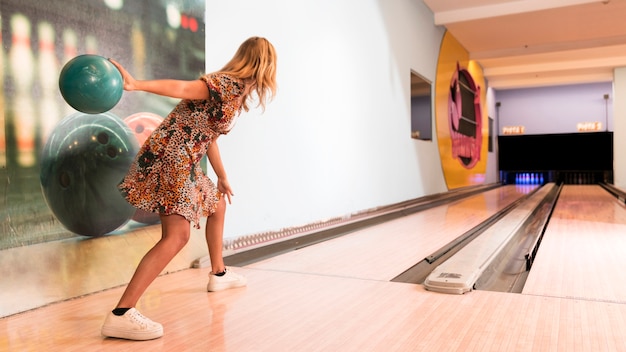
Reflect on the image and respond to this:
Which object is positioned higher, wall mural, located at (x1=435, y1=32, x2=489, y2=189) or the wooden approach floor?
wall mural, located at (x1=435, y1=32, x2=489, y2=189)

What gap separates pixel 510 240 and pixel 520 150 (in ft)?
36.7

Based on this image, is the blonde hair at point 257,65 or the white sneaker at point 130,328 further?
the blonde hair at point 257,65

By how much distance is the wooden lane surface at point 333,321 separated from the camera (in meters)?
1.42

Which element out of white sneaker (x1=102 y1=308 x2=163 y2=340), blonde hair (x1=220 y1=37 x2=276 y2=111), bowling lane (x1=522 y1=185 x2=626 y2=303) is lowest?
bowling lane (x1=522 y1=185 x2=626 y2=303)

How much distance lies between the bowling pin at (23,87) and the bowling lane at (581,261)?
188 cm

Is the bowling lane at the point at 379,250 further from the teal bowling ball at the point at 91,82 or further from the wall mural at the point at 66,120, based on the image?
the teal bowling ball at the point at 91,82

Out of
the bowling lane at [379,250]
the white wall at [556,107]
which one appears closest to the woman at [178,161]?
the bowling lane at [379,250]

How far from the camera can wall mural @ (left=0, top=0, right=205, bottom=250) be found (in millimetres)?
1690

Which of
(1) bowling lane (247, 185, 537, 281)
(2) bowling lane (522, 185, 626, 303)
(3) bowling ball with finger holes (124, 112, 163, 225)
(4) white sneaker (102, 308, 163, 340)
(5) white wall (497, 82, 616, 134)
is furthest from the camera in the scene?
(5) white wall (497, 82, 616, 134)

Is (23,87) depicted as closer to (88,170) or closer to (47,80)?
(47,80)

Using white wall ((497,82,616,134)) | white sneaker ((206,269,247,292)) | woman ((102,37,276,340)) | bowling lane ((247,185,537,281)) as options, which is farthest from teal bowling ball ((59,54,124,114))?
white wall ((497,82,616,134))

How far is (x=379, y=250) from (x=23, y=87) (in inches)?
79.3

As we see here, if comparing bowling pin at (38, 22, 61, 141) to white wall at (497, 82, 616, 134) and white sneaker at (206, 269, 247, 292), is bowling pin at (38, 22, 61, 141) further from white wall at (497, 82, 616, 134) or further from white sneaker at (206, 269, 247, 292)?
white wall at (497, 82, 616, 134)

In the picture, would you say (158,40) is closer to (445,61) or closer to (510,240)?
(510,240)
